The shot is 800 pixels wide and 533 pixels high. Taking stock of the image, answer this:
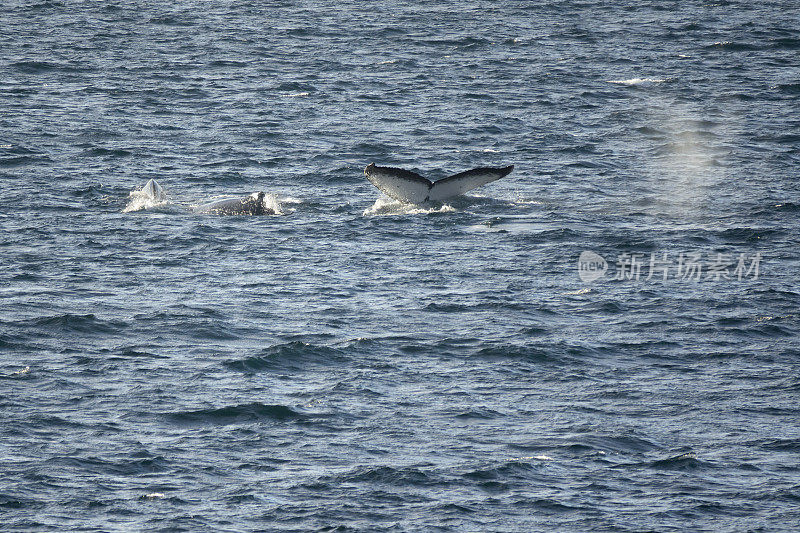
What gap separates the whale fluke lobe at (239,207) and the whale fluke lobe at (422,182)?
2.81 m

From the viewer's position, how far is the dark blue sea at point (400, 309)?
48.6 ft

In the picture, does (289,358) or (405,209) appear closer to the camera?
(289,358)

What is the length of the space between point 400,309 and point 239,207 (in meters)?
7.76

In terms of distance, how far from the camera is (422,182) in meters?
26.6

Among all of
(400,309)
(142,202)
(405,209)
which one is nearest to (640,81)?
(405,209)

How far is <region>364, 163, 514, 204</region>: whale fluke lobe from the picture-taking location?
2544cm


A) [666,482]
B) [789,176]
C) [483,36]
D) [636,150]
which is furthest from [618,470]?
[483,36]

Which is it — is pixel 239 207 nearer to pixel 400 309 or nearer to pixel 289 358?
pixel 400 309

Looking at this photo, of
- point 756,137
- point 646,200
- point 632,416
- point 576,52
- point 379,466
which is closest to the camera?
point 379,466

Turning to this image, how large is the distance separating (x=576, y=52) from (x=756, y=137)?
17.8m

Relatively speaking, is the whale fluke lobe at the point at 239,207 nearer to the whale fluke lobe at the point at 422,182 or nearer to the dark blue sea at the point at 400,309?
the dark blue sea at the point at 400,309

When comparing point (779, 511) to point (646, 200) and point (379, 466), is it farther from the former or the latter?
point (646, 200)

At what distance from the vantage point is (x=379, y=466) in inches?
602

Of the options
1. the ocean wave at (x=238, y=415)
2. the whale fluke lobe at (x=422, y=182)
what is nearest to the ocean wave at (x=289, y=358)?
the ocean wave at (x=238, y=415)
